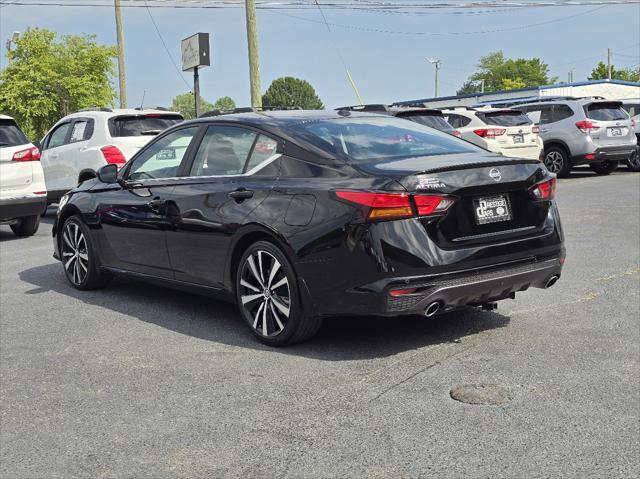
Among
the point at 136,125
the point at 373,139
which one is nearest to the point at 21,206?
the point at 136,125

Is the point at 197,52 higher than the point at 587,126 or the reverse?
higher

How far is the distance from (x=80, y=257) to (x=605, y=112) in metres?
15.1

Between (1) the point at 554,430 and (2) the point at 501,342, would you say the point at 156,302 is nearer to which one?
(2) the point at 501,342

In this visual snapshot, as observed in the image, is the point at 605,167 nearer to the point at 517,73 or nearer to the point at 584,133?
the point at 584,133

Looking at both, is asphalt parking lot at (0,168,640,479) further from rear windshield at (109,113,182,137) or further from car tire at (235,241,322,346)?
rear windshield at (109,113,182,137)

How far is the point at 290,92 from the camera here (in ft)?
438

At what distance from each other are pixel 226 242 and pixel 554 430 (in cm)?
267

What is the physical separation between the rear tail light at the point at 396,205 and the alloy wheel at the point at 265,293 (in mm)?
791

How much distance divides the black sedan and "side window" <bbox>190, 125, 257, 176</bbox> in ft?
0.04

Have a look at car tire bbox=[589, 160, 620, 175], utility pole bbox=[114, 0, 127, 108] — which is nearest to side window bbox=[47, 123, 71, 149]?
car tire bbox=[589, 160, 620, 175]

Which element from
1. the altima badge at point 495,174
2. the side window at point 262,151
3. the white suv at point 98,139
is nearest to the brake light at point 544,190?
the altima badge at point 495,174

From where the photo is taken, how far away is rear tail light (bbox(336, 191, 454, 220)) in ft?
15.8

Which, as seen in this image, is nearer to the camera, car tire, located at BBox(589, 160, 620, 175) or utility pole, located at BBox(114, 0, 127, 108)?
car tire, located at BBox(589, 160, 620, 175)

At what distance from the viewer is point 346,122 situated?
19.6 ft
